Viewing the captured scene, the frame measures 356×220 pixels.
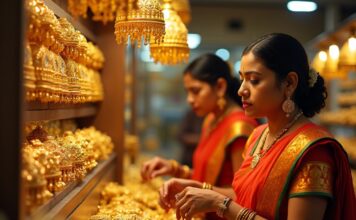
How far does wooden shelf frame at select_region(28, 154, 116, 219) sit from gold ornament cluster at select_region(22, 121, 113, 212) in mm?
30

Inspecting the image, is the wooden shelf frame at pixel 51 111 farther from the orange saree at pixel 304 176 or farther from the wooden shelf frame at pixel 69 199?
the orange saree at pixel 304 176

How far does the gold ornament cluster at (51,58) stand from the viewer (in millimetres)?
1442

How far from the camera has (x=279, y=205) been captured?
6.18 feet

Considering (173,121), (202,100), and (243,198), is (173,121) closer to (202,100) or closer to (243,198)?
(202,100)

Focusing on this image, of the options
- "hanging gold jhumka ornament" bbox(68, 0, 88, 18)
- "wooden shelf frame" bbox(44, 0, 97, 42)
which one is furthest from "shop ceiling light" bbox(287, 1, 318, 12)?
"hanging gold jhumka ornament" bbox(68, 0, 88, 18)

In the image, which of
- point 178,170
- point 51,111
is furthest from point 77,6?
point 178,170

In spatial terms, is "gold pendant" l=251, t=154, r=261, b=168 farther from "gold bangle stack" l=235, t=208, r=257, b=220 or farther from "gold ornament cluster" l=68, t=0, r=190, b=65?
"gold ornament cluster" l=68, t=0, r=190, b=65

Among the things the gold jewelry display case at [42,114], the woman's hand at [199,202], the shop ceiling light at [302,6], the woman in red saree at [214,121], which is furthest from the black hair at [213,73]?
the shop ceiling light at [302,6]

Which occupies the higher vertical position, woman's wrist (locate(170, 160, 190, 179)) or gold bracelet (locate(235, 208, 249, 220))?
gold bracelet (locate(235, 208, 249, 220))

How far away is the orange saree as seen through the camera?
182 cm

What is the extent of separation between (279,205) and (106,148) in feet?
4.36

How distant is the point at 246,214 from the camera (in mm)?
1895

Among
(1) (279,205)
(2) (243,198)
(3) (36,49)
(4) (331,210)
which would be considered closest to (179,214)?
(2) (243,198)

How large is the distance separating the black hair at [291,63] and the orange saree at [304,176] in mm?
126
